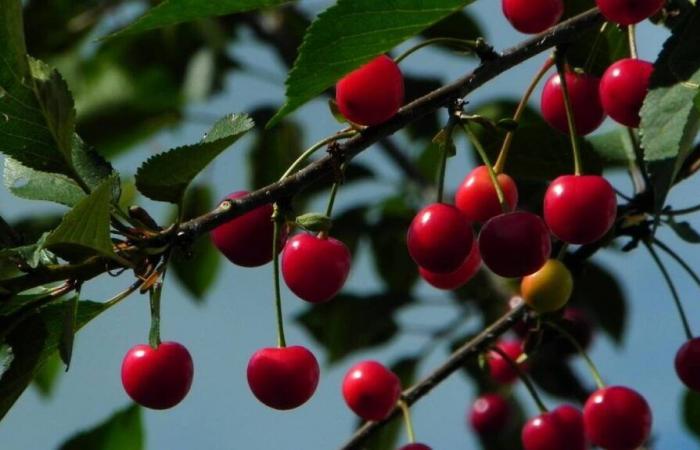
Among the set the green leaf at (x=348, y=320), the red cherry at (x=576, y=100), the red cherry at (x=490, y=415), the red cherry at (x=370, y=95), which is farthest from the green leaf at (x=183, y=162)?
the red cherry at (x=490, y=415)

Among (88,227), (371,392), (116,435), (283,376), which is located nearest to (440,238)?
(283,376)

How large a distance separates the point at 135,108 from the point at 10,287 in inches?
138

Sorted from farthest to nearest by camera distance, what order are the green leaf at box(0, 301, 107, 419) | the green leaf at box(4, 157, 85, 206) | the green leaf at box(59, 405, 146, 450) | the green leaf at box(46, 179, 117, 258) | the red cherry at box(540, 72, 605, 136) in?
the green leaf at box(59, 405, 146, 450), the red cherry at box(540, 72, 605, 136), the green leaf at box(4, 157, 85, 206), the green leaf at box(0, 301, 107, 419), the green leaf at box(46, 179, 117, 258)

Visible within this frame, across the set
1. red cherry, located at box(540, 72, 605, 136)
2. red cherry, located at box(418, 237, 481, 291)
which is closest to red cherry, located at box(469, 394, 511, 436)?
red cherry, located at box(418, 237, 481, 291)

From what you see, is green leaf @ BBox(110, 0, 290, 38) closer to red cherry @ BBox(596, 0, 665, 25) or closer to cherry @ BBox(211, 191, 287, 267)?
cherry @ BBox(211, 191, 287, 267)

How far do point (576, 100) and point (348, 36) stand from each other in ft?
1.95

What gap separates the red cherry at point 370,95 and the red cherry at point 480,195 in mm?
369

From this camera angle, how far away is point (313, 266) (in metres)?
1.81

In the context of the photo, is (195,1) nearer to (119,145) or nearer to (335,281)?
(335,281)

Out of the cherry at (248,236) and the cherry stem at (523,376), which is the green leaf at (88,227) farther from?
the cherry stem at (523,376)

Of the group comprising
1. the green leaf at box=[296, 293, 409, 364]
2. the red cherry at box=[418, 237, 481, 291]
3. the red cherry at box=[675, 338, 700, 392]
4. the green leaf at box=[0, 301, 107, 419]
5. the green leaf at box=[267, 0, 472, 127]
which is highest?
the green leaf at box=[296, 293, 409, 364]

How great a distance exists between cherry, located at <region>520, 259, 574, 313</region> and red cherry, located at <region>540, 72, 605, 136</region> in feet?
0.90

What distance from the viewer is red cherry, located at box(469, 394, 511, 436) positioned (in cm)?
422

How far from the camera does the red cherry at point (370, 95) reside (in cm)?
165
